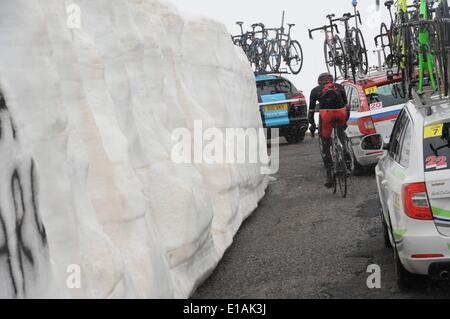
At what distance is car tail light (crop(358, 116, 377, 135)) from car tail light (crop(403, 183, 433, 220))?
25.7 feet

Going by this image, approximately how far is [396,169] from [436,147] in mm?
619

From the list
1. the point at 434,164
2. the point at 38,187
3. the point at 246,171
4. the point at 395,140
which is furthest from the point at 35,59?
the point at 246,171

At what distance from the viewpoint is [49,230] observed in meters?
4.50

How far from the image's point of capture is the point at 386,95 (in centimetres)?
1403

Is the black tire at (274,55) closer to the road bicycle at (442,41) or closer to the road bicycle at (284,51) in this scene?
the road bicycle at (284,51)

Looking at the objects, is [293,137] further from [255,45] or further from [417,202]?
[417,202]

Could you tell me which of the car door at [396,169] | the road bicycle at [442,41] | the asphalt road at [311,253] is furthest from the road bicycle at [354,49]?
the car door at [396,169]

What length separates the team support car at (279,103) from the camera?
23.6 m

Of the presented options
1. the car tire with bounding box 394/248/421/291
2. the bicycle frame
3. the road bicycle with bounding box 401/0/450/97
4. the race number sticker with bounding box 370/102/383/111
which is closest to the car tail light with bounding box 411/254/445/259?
the car tire with bounding box 394/248/421/291

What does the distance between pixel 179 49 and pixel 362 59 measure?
1057 centimetres

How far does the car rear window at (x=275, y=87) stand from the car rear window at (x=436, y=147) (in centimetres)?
1756

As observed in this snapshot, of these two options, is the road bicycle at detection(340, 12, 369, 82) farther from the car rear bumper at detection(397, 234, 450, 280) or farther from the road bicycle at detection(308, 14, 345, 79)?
the car rear bumper at detection(397, 234, 450, 280)
